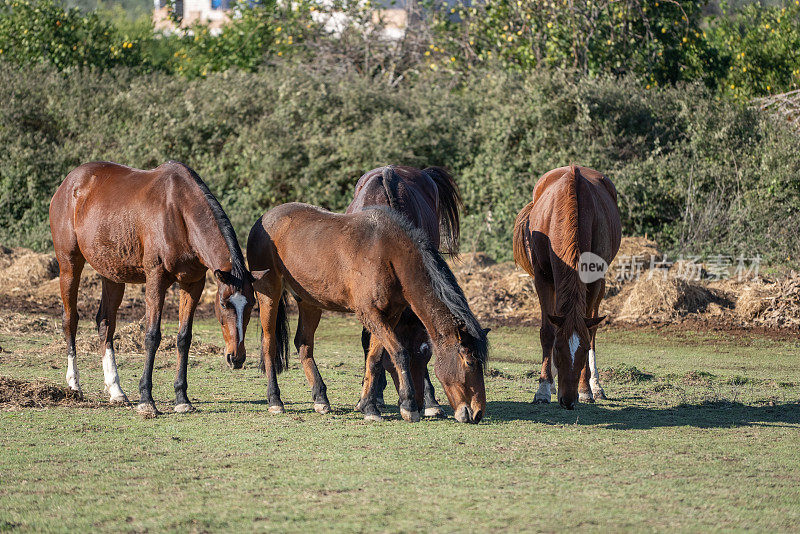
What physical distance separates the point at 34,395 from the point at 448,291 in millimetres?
4018

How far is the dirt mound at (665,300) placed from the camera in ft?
49.1

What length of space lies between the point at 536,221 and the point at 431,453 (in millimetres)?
3327

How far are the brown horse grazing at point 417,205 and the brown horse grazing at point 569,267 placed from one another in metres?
1.05

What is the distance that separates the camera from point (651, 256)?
16.5 m

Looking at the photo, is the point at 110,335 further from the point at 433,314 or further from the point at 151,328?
the point at 433,314

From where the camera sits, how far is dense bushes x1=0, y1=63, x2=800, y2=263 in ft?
61.6

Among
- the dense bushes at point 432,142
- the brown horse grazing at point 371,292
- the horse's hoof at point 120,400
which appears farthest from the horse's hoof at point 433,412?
the dense bushes at point 432,142

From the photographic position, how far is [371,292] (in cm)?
714

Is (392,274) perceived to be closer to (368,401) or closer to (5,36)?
(368,401)

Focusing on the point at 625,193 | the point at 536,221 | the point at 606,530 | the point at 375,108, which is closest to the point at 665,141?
the point at 625,193

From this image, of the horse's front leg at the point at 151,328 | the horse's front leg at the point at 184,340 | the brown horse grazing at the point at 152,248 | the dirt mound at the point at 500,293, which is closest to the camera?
the brown horse grazing at the point at 152,248

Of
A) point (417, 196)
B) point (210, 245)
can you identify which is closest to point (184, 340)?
point (210, 245)

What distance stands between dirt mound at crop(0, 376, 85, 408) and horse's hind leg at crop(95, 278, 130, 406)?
31 centimetres

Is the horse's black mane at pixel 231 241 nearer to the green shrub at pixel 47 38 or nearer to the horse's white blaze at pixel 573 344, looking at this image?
the horse's white blaze at pixel 573 344
